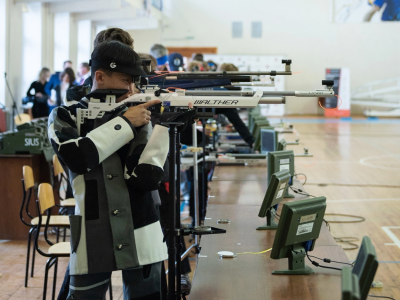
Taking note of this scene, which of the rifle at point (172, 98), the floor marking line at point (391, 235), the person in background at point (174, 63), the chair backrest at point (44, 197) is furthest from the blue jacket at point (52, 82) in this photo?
the rifle at point (172, 98)

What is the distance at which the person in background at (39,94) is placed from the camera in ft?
30.1

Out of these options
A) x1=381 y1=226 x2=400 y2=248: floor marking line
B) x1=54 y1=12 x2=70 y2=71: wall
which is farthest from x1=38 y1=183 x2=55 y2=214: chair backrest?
x1=54 y1=12 x2=70 y2=71: wall

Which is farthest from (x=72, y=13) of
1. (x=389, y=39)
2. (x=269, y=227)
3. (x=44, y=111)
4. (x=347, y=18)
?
(x=269, y=227)

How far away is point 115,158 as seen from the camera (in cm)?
162

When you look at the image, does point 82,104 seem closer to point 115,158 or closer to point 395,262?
point 115,158

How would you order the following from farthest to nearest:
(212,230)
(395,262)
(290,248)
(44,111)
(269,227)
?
(44,111) → (395,262) → (269,227) → (212,230) → (290,248)

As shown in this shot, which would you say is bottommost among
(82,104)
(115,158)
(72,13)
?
(115,158)

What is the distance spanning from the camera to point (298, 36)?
58.1 feet

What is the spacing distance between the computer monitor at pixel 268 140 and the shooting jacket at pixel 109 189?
9.57ft

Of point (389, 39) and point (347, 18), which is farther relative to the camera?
point (389, 39)

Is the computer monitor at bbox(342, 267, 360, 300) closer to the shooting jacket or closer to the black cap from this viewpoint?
the shooting jacket

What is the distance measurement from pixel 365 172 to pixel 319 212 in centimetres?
600

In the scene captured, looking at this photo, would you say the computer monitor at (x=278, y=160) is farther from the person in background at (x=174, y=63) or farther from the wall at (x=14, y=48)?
the wall at (x=14, y=48)

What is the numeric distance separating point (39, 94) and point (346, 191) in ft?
18.4
